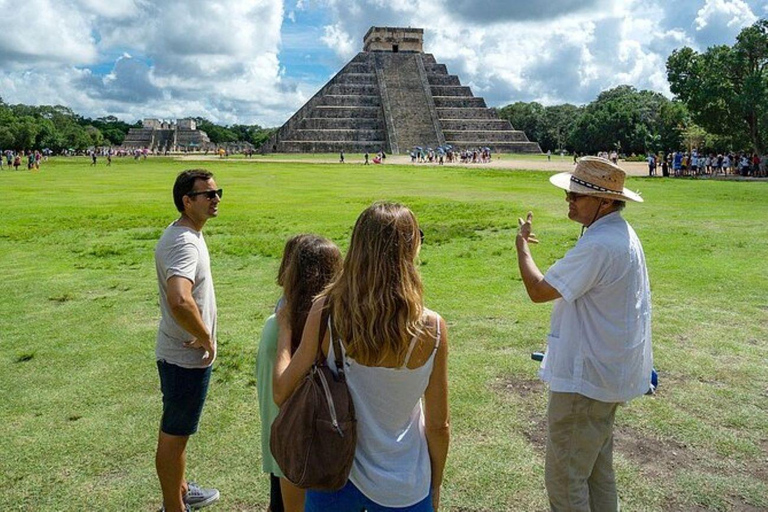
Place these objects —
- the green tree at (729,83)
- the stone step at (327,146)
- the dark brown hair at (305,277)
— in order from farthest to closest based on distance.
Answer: the stone step at (327,146) < the green tree at (729,83) < the dark brown hair at (305,277)

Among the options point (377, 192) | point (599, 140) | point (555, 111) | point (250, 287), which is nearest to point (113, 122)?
point (555, 111)

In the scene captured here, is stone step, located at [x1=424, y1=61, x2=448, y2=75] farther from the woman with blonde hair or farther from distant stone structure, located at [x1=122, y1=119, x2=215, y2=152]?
the woman with blonde hair

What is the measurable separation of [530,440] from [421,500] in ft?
7.37

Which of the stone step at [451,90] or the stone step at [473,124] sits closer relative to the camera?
the stone step at [473,124]

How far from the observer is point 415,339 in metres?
2.26

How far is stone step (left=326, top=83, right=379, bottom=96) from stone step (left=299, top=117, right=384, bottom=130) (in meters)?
4.80

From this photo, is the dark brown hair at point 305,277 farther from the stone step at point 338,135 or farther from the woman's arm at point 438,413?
the stone step at point 338,135

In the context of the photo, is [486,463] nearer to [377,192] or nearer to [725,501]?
[725,501]

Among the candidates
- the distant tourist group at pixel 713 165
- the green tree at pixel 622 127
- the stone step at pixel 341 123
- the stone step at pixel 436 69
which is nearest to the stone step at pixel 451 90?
the stone step at pixel 436 69

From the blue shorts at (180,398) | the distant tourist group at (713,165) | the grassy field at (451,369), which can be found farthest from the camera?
the distant tourist group at (713,165)

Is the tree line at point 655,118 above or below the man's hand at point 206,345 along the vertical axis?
above

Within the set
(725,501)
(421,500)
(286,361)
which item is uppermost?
(286,361)

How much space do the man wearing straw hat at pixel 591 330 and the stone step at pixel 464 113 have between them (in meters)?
65.2

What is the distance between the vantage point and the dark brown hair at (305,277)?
258 cm
